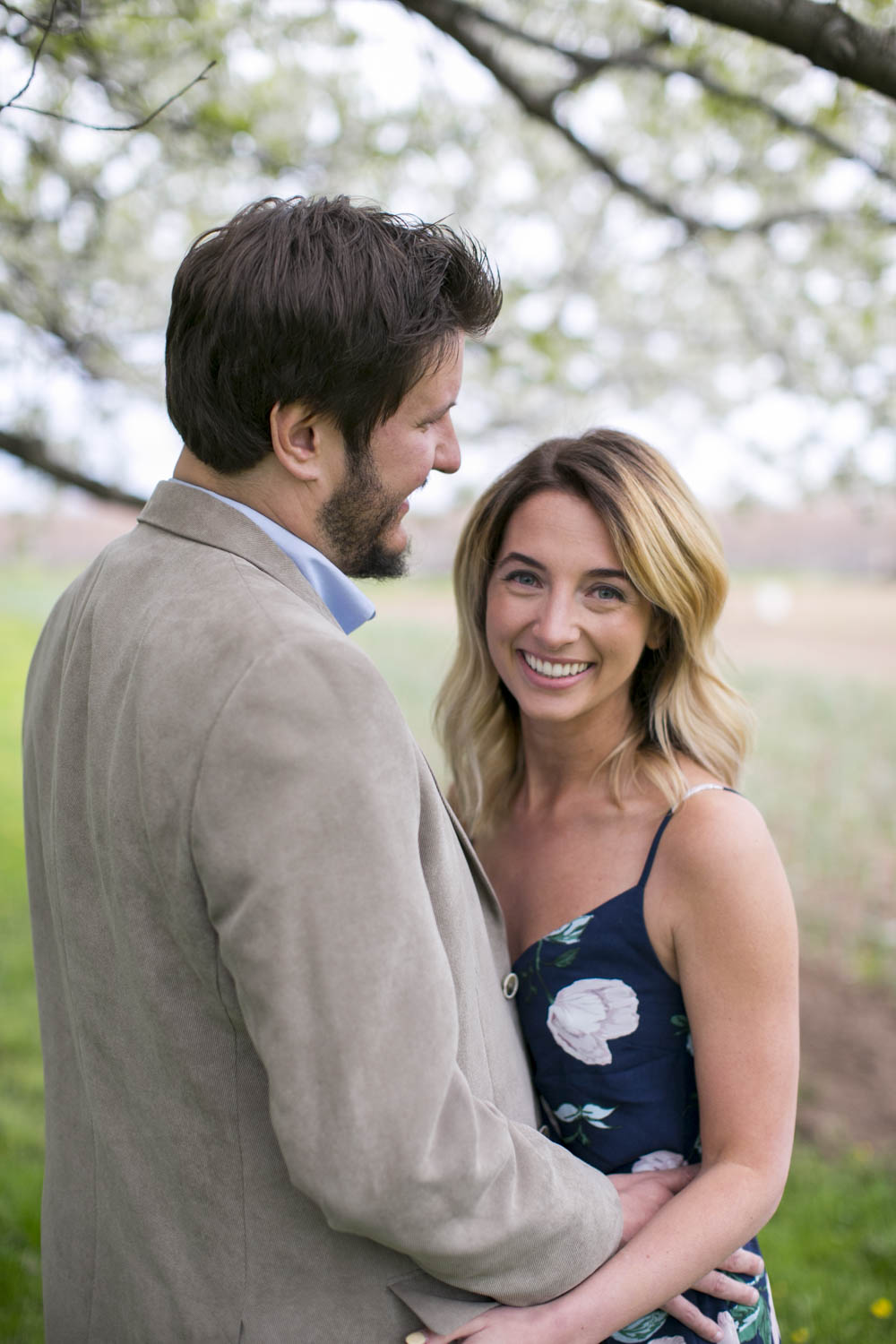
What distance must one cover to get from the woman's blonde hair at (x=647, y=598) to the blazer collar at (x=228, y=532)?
79 centimetres

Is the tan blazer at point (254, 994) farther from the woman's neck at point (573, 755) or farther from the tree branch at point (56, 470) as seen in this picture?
the tree branch at point (56, 470)

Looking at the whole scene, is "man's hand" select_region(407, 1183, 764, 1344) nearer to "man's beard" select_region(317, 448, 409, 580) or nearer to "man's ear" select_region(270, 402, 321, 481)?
"man's beard" select_region(317, 448, 409, 580)

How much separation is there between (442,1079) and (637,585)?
109cm

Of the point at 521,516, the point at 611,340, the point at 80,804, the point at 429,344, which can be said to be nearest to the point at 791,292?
the point at 611,340

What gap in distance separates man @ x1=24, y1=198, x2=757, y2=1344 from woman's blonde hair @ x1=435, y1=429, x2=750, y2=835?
501 mm

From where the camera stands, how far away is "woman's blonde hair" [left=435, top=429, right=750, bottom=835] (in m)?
1.99

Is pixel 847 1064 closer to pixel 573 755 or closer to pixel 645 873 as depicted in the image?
pixel 573 755

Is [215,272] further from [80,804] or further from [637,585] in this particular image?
[637,585]

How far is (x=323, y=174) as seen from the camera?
465 cm

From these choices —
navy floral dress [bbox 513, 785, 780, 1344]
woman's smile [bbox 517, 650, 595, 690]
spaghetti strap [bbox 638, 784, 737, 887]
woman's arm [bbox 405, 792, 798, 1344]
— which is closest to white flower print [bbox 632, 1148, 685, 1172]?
navy floral dress [bbox 513, 785, 780, 1344]

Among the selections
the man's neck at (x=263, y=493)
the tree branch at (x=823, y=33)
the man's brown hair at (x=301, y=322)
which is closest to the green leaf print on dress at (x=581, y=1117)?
the man's neck at (x=263, y=493)

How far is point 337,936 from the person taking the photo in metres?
1.10

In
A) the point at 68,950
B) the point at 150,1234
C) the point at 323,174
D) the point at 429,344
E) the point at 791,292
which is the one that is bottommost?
the point at 150,1234

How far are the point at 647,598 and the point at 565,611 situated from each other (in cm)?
17
